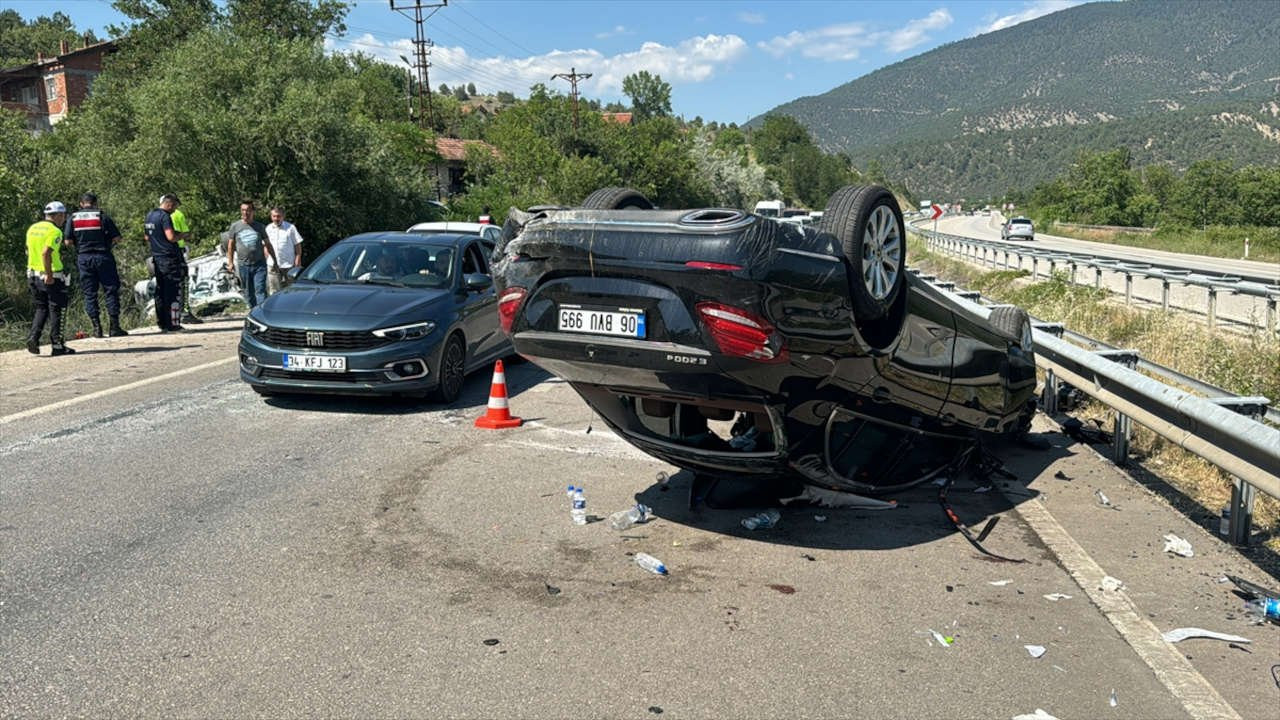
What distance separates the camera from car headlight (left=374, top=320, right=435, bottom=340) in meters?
8.68

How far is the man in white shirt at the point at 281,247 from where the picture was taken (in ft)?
49.4

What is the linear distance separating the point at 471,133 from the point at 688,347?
373 feet

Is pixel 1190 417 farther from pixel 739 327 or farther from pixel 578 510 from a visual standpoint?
pixel 578 510

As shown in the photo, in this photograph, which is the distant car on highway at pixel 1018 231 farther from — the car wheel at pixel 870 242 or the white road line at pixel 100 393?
the car wheel at pixel 870 242

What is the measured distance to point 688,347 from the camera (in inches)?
183

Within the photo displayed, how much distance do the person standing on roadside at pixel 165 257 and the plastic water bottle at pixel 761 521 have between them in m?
11.1

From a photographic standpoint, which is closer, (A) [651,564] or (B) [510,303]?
(A) [651,564]

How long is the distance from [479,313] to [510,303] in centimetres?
500

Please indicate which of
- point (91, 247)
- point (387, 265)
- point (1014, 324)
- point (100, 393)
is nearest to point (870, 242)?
point (1014, 324)

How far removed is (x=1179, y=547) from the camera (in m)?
5.36

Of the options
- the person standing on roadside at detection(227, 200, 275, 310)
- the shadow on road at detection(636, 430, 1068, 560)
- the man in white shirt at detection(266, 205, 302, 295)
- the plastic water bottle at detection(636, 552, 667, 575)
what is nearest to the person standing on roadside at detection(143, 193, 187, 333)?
the person standing on roadside at detection(227, 200, 275, 310)

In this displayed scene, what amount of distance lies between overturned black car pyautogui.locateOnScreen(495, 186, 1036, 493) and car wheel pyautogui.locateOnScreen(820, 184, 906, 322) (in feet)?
0.03

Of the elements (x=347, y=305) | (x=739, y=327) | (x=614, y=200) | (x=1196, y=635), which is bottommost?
(x=1196, y=635)

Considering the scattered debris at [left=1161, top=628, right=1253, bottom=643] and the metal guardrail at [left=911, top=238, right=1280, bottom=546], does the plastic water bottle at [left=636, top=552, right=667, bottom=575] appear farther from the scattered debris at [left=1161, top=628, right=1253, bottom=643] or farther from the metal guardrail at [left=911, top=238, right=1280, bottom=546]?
the metal guardrail at [left=911, top=238, right=1280, bottom=546]
